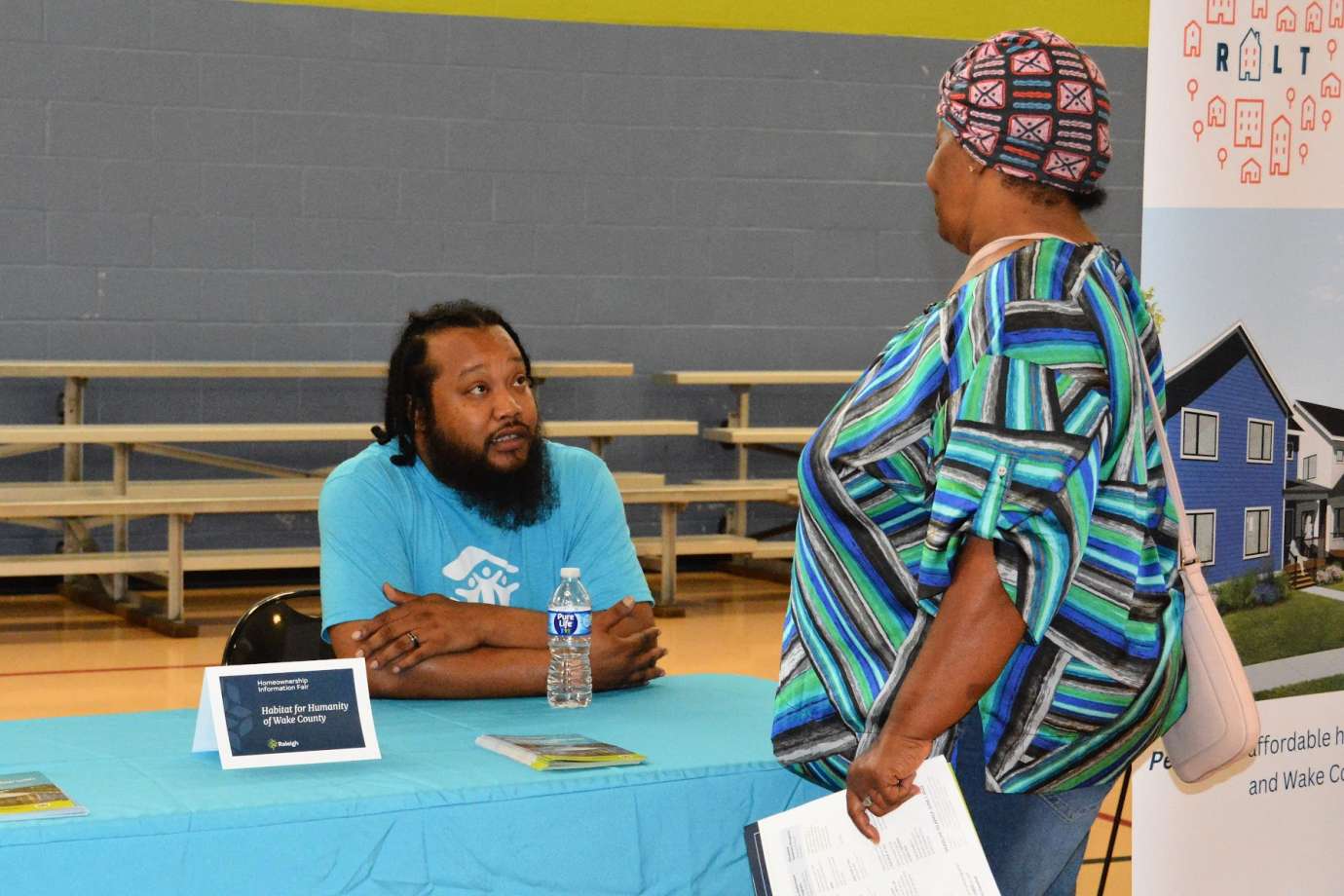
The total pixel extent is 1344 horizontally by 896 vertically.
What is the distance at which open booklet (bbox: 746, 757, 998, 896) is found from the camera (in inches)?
63.4

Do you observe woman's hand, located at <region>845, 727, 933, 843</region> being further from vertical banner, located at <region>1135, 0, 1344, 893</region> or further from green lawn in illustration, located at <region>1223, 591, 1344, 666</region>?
green lawn in illustration, located at <region>1223, 591, 1344, 666</region>

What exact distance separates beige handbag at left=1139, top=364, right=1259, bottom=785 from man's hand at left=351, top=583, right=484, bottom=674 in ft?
3.78

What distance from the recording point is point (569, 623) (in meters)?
2.46

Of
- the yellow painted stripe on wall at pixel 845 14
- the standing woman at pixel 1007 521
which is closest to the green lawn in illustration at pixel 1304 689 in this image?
the standing woman at pixel 1007 521

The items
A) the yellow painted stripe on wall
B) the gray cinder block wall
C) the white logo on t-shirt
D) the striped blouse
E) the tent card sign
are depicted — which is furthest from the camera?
the yellow painted stripe on wall

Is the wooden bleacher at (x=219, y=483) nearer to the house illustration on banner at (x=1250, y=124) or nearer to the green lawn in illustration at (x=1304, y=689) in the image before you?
the green lawn in illustration at (x=1304, y=689)

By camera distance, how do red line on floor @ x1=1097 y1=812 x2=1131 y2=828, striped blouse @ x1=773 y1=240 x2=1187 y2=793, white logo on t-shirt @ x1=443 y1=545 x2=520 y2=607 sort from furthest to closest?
red line on floor @ x1=1097 y1=812 x2=1131 y2=828
white logo on t-shirt @ x1=443 y1=545 x2=520 y2=607
striped blouse @ x1=773 y1=240 x2=1187 y2=793

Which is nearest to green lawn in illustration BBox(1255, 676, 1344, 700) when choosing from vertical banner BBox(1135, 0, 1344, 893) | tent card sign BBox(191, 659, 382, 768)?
vertical banner BBox(1135, 0, 1344, 893)

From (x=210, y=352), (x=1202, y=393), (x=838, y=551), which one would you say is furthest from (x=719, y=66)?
(x=838, y=551)

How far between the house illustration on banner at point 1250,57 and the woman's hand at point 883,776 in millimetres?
1796

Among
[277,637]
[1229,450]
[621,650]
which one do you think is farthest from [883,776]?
[1229,450]

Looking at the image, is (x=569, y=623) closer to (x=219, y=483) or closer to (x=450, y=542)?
(x=450, y=542)

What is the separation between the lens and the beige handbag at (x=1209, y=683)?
1704 millimetres

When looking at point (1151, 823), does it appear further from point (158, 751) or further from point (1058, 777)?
point (158, 751)
